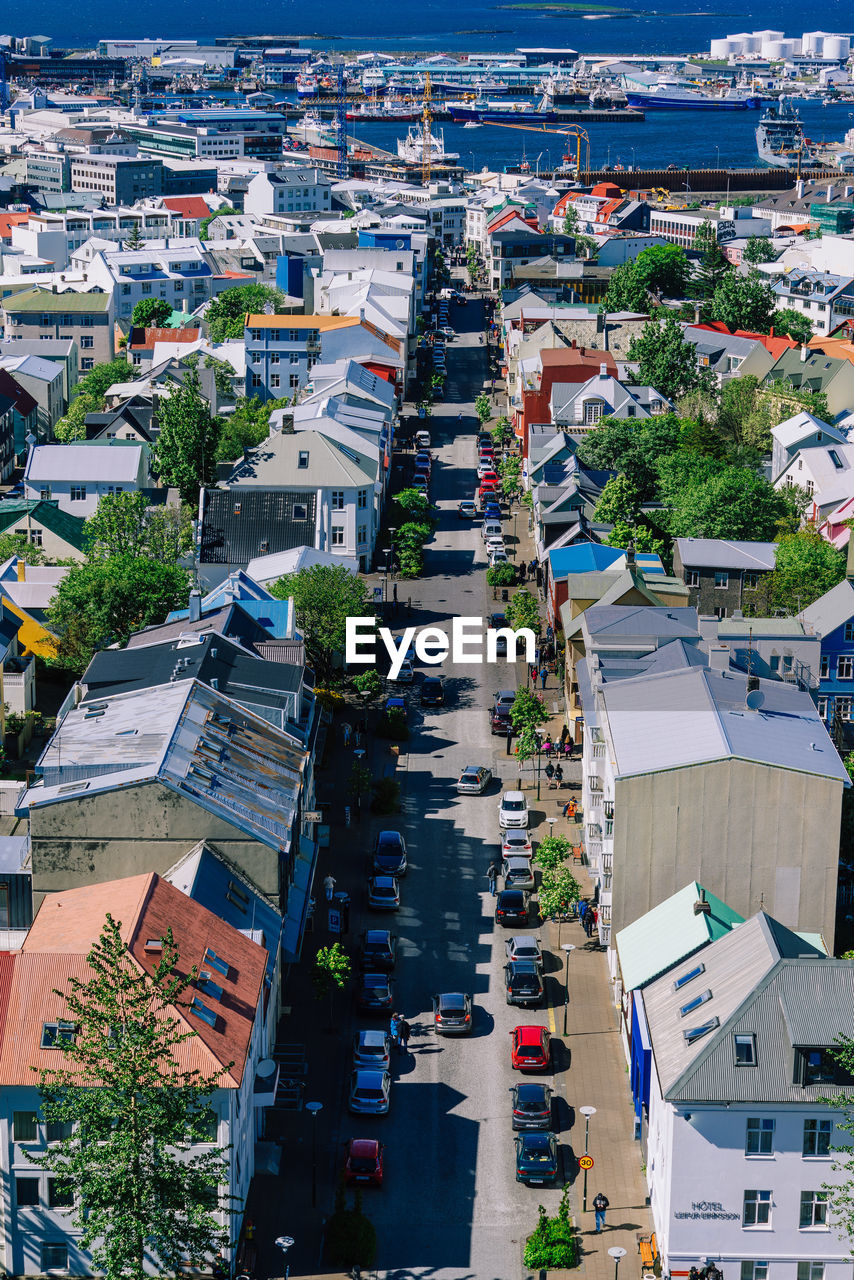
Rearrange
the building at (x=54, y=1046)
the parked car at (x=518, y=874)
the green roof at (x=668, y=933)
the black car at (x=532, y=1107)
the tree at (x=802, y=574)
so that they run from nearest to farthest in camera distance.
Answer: the building at (x=54, y=1046), the green roof at (x=668, y=933), the black car at (x=532, y=1107), the parked car at (x=518, y=874), the tree at (x=802, y=574)

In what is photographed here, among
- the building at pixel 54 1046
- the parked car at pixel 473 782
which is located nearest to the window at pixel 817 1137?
the building at pixel 54 1046

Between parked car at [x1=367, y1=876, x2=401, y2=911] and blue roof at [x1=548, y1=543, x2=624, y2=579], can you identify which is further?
blue roof at [x1=548, y1=543, x2=624, y2=579]

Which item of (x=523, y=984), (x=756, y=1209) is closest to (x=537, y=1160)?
(x=756, y=1209)

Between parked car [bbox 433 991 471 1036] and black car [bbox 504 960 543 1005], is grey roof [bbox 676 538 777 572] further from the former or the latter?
parked car [bbox 433 991 471 1036]

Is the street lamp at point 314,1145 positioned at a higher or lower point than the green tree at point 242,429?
lower

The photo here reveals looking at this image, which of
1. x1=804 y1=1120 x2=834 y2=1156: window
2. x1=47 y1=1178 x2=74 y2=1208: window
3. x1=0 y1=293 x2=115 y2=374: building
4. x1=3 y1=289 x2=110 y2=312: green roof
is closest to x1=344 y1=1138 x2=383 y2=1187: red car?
x1=47 y1=1178 x2=74 y2=1208: window

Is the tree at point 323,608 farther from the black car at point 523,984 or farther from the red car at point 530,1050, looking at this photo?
the red car at point 530,1050

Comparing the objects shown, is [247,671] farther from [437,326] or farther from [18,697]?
[437,326]
